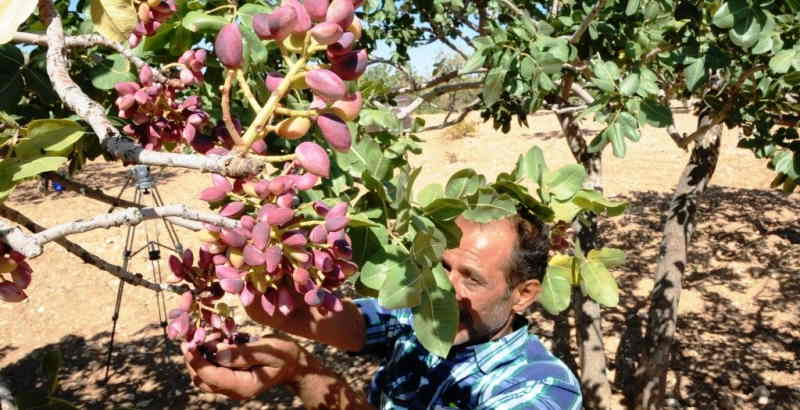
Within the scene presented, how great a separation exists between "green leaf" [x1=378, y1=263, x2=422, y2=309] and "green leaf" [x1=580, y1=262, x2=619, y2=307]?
0.64 meters

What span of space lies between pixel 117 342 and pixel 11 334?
1.15 metres

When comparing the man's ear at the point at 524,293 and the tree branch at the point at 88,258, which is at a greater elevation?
the tree branch at the point at 88,258

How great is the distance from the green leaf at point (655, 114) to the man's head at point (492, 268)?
1.99ft

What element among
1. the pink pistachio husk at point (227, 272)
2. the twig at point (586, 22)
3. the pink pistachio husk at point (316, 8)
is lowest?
the pink pistachio husk at point (227, 272)

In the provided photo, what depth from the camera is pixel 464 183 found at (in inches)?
38.8

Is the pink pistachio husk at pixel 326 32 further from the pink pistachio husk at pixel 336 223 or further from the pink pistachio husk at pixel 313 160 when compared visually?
the pink pistachio husk at pixel 336 223

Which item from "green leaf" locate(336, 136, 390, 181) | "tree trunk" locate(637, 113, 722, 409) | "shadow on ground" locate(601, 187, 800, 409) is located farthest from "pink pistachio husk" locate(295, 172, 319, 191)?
"shadow on ground" locate(601, 187, 800, 409)

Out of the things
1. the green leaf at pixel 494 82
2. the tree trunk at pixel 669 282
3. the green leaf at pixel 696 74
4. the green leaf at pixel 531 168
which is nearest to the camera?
the green leaf at pixel 531 168

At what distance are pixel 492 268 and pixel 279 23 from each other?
0.99 meters

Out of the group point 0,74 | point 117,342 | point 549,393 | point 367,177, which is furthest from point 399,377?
point 117,342

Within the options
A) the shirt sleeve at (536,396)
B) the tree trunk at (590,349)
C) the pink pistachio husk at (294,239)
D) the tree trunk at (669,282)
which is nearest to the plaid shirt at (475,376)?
the shirt sleeve at (536,396)

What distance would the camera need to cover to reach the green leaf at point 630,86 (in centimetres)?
187

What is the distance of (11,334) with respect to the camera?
585 centimetres

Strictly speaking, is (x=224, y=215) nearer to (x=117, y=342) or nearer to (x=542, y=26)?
(x=542, y=26)
